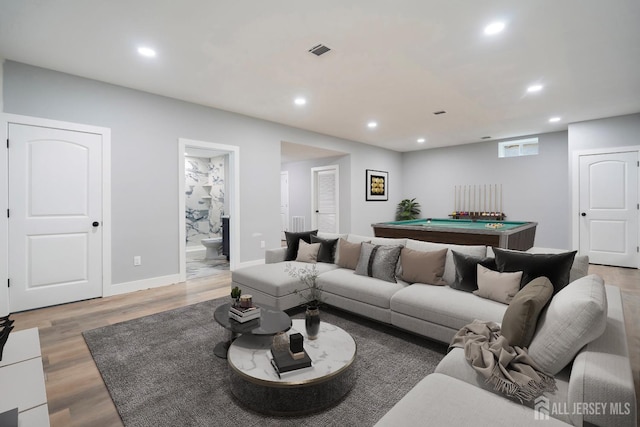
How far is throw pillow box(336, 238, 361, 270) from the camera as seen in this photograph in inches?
137

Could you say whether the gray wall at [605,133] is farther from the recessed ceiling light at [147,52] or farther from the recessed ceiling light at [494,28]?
the recessed ceiling light at [147,52]

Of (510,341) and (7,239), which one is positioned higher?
(7,239)

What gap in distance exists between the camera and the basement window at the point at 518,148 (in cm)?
701

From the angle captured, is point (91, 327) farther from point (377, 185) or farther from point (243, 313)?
point (377, 185)

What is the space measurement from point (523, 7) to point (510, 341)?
2472 millimetres

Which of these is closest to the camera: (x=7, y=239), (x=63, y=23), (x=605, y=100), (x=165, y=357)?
(x=165, y=357)

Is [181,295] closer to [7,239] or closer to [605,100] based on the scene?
[7,239]

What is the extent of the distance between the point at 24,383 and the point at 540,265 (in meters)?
3.04

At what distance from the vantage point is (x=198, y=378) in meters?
2.08

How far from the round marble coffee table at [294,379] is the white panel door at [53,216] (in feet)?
9.25

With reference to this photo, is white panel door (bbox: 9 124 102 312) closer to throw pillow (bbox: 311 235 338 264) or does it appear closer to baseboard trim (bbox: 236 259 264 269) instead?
baseboard trim (bbox: 236 259 264 269)

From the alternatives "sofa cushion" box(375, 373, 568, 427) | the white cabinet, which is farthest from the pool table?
the white cabinet

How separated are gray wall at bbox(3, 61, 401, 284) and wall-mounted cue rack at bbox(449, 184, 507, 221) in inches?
197

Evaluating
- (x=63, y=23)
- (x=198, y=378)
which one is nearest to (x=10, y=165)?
(x=63, y=23)
